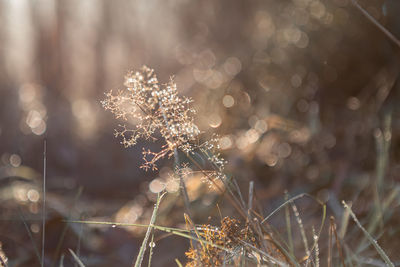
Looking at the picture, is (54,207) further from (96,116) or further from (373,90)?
(96,116)

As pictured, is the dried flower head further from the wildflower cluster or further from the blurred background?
the blurred background

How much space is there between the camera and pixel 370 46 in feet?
5.13

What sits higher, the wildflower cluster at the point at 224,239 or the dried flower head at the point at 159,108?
the dried flower head at the point at 159,108

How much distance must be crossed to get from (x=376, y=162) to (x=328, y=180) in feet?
0.53

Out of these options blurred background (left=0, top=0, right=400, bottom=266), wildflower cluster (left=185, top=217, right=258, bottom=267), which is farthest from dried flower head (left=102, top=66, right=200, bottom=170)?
blurred background (left=0, top=0, right=400, bottom=266)

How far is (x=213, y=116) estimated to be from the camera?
6.48 ft

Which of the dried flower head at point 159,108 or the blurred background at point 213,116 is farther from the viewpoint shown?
the blurred background at point 213,116

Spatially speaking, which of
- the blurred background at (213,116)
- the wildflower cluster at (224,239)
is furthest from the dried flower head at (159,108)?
the blurred background at (213,116)

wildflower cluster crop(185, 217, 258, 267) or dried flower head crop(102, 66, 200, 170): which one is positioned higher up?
dried flower head crop(102, 66, 200, 170)

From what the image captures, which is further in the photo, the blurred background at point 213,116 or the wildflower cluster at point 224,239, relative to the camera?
the blurred background at point 213,116

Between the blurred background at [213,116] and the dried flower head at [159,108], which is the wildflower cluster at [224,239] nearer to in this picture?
the dried flower head at [159,108]

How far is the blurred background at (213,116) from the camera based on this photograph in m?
1.17

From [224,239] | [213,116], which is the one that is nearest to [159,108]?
[224,239]

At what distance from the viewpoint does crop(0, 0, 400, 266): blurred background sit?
1.17 meters
